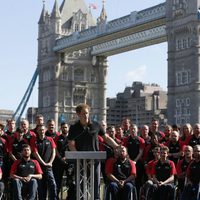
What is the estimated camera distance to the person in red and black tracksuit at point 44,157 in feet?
34.5

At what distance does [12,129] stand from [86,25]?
207ft

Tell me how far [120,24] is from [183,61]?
9786 millimetres

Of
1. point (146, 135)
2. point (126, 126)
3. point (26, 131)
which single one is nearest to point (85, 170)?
point (26, 131)

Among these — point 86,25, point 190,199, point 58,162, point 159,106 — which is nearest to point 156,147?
point 190,199

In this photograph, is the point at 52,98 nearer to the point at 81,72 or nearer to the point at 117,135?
the point at 81,72

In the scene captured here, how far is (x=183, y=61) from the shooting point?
46688 mm

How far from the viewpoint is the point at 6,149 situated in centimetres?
1098

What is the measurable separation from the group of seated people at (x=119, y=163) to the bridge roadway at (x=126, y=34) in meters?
38.2

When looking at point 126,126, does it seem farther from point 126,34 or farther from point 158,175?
point 126,34

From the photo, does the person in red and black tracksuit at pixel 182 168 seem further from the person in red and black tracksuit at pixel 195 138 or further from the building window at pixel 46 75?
the building window at pixel 46 75

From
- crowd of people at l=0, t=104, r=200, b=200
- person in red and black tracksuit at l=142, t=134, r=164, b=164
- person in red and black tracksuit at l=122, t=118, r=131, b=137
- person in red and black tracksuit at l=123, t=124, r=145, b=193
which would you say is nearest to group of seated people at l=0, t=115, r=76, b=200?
crowd of people at l=0, t=104, r=200, b=200

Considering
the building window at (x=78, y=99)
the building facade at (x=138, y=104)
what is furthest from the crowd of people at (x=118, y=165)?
the building facade at (x=138, y=104)

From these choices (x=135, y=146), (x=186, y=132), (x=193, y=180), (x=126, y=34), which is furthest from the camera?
(x=126, y=34)

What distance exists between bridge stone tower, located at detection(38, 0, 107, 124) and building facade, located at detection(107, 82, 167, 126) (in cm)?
4120
